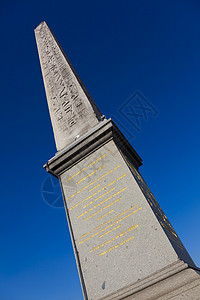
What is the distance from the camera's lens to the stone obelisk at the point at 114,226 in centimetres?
302

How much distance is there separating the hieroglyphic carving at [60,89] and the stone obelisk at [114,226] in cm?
52

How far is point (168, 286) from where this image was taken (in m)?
2.87

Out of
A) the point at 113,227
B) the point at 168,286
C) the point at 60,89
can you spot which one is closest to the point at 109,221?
the point at 113,227

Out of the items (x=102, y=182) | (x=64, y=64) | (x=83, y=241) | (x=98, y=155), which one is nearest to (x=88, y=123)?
Answer: (x=98, y=155)

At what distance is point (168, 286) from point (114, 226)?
1211 mm

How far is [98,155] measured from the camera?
4.78 meters

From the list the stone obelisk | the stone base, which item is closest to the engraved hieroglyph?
the stone obelisk

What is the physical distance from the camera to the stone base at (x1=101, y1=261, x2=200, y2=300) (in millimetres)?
2717

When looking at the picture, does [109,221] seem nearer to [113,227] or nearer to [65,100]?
[113,227]

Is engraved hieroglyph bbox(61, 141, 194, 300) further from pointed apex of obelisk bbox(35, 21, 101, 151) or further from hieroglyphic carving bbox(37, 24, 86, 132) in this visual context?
hieroglyphic carving bbox(37, 24, 86, 132)

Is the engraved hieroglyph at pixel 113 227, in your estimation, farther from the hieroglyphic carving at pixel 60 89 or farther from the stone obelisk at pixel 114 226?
the hieroglyphic carving at pixel 60 89

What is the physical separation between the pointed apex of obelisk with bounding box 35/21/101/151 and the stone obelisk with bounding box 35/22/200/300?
2.7 inches

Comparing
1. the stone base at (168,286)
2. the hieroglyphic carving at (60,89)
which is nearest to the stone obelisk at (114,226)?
the stone base at (168,286)

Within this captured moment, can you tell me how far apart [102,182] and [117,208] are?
660mm
